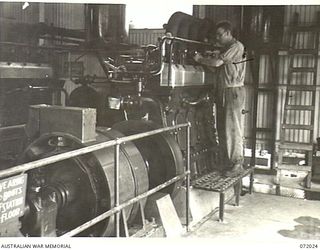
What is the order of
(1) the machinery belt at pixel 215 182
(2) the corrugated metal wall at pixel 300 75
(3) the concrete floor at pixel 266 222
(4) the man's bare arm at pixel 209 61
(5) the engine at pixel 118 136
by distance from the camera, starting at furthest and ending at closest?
(2) the corrugated metal wall at pixel 300 75
(4) the man's bare arm at pixel 209 61
(1) the machinery belt at pixel 215 182
(3) the concrete floor at pixel 266 222
(5) the engine at pixel 118 136

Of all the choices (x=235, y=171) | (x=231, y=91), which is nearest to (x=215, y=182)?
(x=235, y=171)

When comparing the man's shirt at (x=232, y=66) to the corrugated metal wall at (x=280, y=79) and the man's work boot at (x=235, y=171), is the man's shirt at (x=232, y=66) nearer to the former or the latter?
the man's work boot at (x=235, y=171)

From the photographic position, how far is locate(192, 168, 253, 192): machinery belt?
3104 mm

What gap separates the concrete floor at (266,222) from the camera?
2883 millimetres

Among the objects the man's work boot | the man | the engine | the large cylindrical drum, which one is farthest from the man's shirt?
the large cylindrical drum

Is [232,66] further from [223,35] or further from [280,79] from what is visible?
[280,79]

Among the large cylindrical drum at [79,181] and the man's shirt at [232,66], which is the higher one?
the man's shirt at [232,66]

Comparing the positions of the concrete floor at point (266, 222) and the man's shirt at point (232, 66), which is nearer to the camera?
the concrete floor at point (266, 222)

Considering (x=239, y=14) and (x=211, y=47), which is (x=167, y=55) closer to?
(x=211, y=47)

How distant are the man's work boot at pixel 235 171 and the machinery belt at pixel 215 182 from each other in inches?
1.4

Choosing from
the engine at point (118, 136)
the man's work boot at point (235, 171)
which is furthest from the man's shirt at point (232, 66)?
the man's work boot at point (235, 171)

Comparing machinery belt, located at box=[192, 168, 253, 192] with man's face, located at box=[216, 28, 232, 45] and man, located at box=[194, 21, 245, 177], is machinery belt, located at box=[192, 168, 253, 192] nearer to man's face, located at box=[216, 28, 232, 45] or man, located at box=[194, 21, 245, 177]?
man, located at box=[194, 21, 245, 177]

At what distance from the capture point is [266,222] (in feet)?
10.3

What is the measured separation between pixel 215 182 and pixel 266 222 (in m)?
0.46
